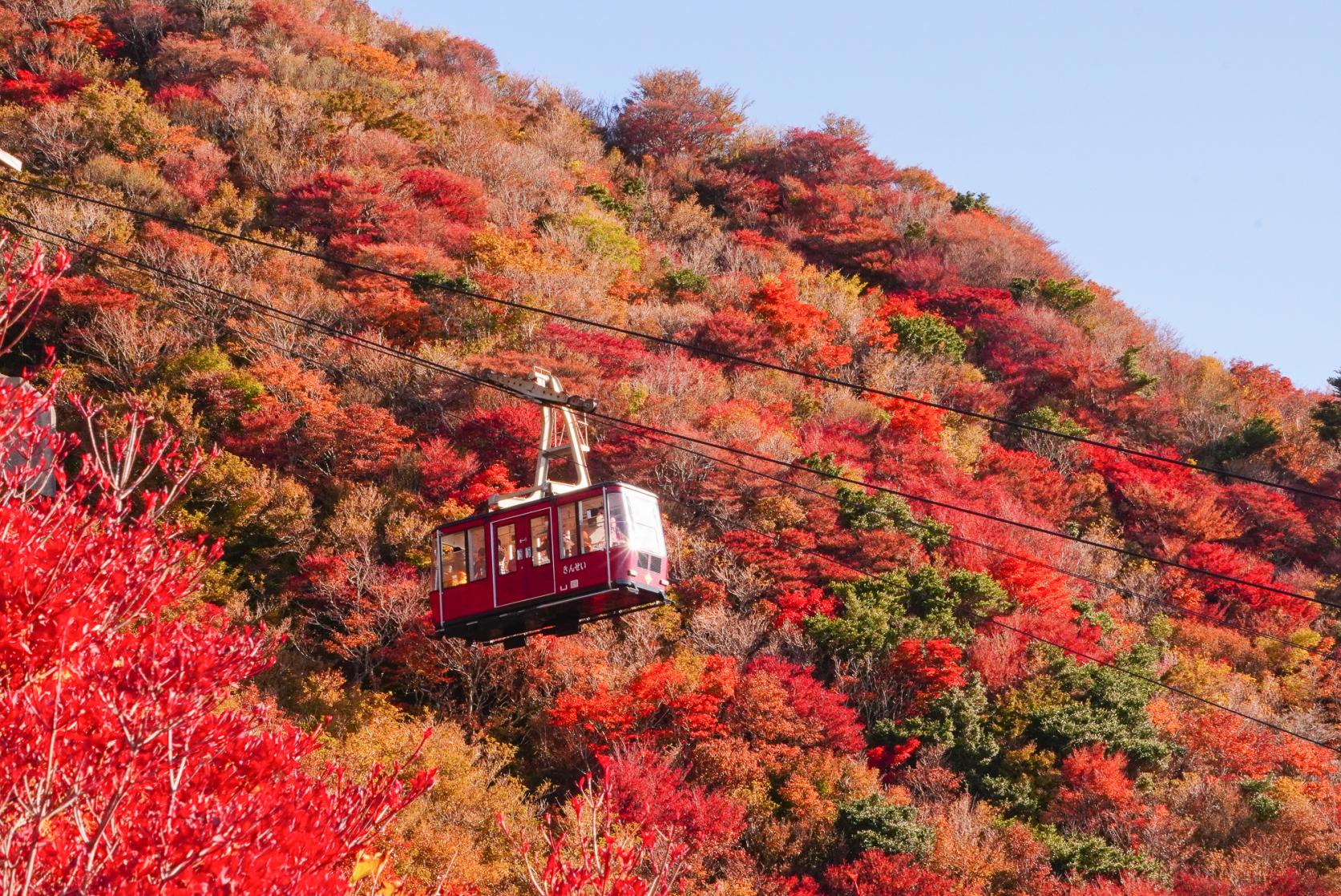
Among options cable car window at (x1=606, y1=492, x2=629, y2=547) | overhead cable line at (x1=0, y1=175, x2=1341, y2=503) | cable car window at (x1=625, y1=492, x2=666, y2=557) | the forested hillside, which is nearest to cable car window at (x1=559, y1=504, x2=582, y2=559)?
cable car window at (x1=606, y1=492, x2=629, y2=547)

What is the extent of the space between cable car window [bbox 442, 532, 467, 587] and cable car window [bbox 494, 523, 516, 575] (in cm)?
54

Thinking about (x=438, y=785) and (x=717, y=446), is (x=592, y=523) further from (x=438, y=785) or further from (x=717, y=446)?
(x=438, y=785)

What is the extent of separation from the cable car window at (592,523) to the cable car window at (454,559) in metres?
1.78

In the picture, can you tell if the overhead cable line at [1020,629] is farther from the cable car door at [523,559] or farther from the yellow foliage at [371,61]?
the yellow foliage at [371,61]

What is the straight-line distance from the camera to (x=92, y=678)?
12.0m

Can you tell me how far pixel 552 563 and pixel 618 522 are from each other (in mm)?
974

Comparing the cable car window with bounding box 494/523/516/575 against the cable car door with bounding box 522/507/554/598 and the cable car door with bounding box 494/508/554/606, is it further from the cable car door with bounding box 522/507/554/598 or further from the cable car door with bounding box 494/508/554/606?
the cable car door with bounding box 522/507/554/598

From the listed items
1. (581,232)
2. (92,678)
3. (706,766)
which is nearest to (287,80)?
(581,232)

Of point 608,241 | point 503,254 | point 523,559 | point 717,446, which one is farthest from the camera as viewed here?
point 608,241

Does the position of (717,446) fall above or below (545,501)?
above

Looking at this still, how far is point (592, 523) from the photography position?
15844mm

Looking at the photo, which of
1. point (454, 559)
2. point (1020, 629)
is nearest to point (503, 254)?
point (1020, 629)

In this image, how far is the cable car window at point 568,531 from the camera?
15.9m

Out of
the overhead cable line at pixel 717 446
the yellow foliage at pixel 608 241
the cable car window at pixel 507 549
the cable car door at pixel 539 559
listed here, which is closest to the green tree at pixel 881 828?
the overhead cable line at pixel 717 446
